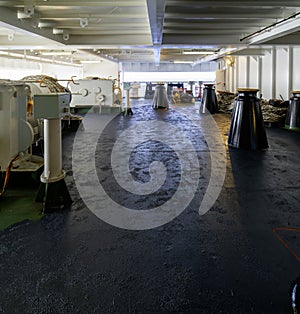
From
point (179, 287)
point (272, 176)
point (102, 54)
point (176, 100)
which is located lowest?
point (179, 287)

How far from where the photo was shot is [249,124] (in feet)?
15.3

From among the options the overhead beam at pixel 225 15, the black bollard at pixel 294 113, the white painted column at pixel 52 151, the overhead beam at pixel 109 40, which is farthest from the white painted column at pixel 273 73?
the white painted column at pixel 52 151

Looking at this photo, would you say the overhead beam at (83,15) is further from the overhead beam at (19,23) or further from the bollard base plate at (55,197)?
the bollard base plate at (55,197)

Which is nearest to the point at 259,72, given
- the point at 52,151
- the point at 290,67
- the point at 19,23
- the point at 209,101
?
the point at 209,101

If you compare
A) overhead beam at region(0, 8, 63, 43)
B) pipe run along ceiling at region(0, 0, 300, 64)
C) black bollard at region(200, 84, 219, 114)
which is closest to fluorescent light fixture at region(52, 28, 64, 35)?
pipe run along ceiling at region(0, 0, 300, 64)

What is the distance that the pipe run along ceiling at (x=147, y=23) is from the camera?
3.70 meters

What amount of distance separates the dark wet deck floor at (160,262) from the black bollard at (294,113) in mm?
3971

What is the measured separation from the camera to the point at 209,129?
670cm

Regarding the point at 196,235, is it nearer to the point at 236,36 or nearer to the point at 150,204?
the point at 150,204

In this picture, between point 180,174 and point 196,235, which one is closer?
point 196,235

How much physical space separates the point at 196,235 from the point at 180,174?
1.39m

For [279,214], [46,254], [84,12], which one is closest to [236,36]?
[84,12]

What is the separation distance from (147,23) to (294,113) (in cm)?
345

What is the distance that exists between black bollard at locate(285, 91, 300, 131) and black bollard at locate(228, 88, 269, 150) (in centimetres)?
179
